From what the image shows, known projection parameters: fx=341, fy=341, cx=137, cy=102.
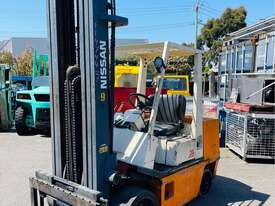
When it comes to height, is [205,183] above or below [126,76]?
below

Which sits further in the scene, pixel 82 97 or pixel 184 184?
pixel 184 184

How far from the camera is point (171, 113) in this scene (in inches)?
196

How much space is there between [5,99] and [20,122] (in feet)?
5.98

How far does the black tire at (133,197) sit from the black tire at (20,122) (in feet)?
27.5

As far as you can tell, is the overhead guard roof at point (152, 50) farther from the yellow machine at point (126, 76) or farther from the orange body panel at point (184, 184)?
the yellow machine at point (126, 76)

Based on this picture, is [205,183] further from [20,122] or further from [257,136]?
[20,122]

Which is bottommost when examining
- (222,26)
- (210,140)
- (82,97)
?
(210,140)

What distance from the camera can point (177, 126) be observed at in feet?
16.2

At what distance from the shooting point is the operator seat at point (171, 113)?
488 centimetres

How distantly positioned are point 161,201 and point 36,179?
1498 millimetres

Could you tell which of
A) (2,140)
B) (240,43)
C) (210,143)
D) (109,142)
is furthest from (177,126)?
(2,140)

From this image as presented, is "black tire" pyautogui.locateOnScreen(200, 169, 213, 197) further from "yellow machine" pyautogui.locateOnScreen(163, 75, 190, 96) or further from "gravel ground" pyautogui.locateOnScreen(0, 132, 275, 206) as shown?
"yellow machine" pyautogui.locateOnScreen(163, 75, 190, 96)

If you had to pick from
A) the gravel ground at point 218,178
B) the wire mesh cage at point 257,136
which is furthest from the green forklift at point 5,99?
the wire mesh cage at point 257,136

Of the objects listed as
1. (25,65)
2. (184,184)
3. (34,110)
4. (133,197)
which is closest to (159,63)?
(133,197)
